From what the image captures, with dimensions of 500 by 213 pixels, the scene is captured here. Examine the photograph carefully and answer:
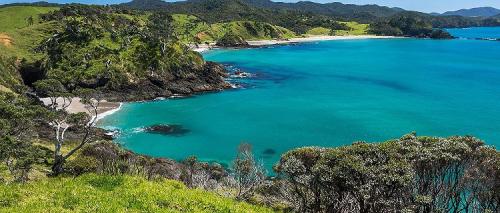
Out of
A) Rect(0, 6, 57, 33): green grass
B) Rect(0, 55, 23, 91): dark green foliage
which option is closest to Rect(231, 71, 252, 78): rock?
Rect(0, 55, 23, 91): dark green foliage

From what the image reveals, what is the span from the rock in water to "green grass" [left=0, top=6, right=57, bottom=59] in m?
54.6

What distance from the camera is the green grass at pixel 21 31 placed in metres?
118

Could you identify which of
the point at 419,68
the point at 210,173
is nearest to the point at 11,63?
the point at 210,173

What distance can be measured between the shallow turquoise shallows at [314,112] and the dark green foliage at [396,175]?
36.3 metres

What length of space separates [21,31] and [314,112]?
94142mm

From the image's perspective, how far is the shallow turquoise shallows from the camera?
75.6 meters

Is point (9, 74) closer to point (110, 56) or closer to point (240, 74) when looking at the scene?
point (110, 56)

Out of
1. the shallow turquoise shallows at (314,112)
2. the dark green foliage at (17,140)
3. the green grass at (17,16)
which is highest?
the green grass at (17,16)

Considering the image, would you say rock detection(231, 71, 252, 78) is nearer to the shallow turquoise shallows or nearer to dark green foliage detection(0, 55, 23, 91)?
the shallow turquoise shallows

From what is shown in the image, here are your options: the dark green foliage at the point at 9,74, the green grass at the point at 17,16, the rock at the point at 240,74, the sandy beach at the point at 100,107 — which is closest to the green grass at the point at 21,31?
the green grass at the point at 17,16

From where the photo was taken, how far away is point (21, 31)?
5305 inches

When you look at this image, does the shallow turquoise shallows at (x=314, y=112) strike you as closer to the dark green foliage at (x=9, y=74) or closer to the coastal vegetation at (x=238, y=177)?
the coastal vegetation at (x=238, y=177)

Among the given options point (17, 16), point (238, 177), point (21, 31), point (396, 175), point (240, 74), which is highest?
point (17, 16)

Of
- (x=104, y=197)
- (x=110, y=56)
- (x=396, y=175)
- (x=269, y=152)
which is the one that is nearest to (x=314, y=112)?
→ (x=269, y=152)
